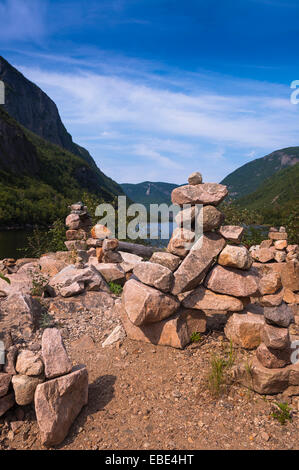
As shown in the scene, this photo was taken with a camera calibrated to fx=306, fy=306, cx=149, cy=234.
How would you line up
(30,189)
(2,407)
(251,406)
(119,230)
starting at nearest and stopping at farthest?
(2,407), (251,406), (119,230), (30,189)

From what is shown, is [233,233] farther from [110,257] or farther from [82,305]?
[110,257]

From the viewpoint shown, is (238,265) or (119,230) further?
(119,230)

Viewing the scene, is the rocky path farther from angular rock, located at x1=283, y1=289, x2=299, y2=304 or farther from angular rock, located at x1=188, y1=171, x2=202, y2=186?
angular rock, located at x1=283, y1=289, x2=299, y2=304

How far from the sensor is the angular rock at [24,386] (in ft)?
13.7

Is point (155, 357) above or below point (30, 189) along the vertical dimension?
below

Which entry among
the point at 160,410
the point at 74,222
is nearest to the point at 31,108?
the point at 74,222

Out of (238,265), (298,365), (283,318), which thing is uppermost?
(238,265)

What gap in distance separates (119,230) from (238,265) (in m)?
12.1

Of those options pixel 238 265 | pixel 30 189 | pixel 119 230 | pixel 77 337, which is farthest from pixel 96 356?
pixel 30 189

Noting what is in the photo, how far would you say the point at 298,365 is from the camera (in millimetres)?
4910

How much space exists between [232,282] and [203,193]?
6.10ft

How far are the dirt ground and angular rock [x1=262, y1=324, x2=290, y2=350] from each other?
85 cm
